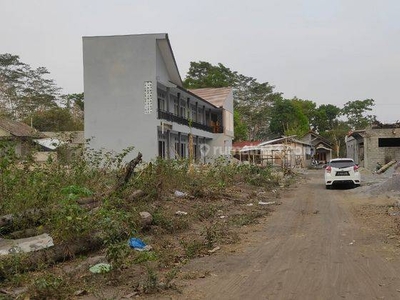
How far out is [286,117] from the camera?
63281 millimetres

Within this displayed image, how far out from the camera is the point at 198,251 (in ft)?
26.3

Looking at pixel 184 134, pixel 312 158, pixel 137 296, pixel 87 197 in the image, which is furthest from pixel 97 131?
pixel 312 158

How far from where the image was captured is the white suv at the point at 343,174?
70.2 ft

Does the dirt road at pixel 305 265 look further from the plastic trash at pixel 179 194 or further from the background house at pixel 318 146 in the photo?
the background house at pixel 318 146

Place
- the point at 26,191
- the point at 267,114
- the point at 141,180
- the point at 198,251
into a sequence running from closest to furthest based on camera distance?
the point at 198,251
the point at 26,191
the point at 141,180
the point at 267,114

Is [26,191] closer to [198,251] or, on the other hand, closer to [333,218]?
[198,251]

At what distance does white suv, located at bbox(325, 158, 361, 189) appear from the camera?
70.2ft

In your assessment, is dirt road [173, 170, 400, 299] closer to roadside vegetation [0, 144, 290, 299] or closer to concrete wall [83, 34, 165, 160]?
roadside vegetation [0, 144, 290, 299]

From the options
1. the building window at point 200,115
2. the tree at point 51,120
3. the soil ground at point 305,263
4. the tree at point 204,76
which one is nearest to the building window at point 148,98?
the building window at point 200,115

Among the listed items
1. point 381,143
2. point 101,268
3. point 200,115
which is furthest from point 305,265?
point 200,115

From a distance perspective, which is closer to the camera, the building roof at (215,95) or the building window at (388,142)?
the building window at (388,142)

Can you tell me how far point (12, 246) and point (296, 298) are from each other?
3878mm

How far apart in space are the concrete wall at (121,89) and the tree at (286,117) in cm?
3748

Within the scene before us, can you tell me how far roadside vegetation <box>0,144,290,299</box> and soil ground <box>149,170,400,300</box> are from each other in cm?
47
